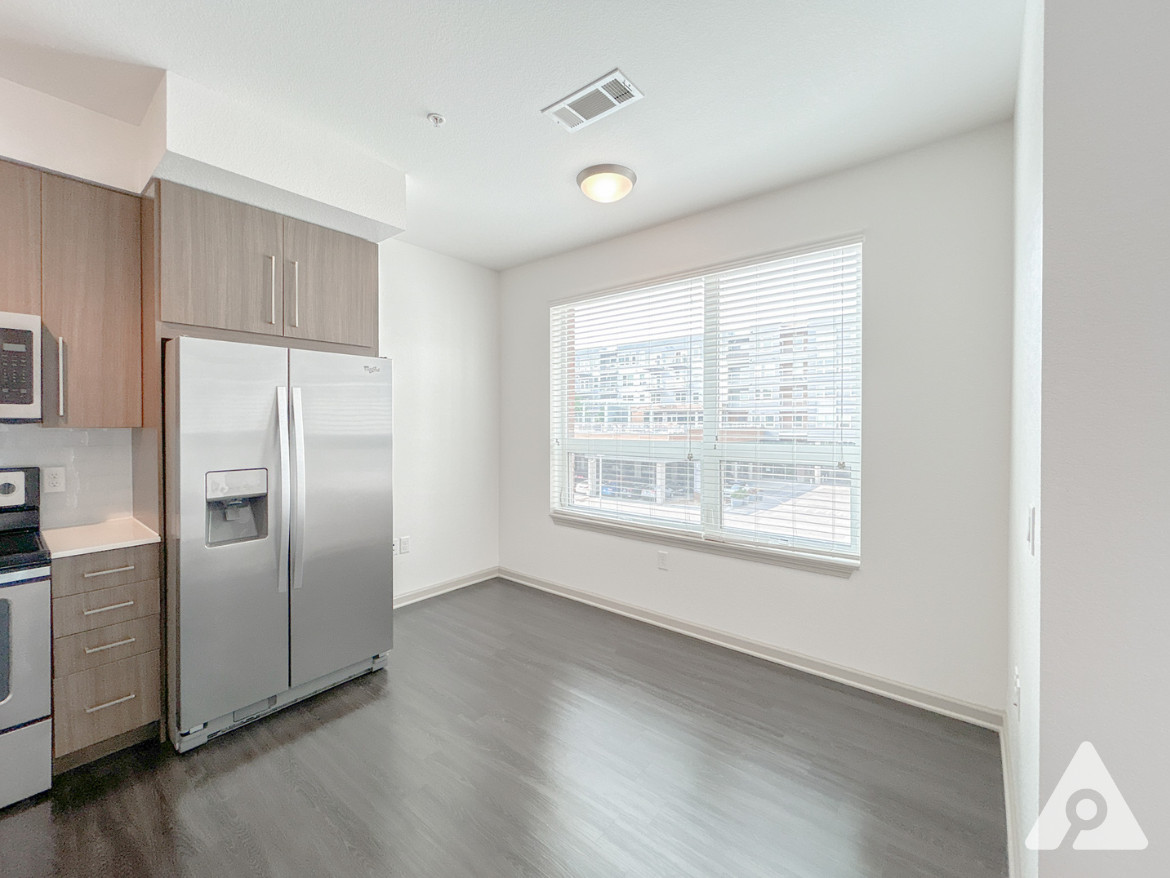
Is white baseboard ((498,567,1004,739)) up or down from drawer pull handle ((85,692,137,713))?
down

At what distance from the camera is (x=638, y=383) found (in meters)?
3.69

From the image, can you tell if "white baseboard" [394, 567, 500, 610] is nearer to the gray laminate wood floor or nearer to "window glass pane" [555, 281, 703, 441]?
the gray laminate wood floor

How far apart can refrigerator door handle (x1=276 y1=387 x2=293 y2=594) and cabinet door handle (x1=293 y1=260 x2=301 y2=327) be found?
0.41 m

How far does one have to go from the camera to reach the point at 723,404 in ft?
10.5

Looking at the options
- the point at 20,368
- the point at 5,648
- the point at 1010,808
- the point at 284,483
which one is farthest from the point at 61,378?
the point at 1010,808

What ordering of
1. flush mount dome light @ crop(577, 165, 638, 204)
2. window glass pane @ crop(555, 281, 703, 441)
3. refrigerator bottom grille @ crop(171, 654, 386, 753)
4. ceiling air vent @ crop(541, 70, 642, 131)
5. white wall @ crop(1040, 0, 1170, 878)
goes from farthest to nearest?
window glass pane @ crop(555, 281, 703, 441) → flush mount dome light @ crop(577, 165, 638, 204) → refrigerator bottom grille @ crop(171, 654, 386, 753) → ceiling air vent @ crop(541, 70, 642, 131) → white wall @ crop(1040, 0, 1170, 878)

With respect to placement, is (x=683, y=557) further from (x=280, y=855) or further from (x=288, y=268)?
(x=288, y=268)

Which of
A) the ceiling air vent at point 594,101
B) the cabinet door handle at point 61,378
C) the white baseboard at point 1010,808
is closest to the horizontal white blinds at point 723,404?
the white baseboard at point 1010,808

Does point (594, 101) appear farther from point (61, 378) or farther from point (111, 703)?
point (111, 703)

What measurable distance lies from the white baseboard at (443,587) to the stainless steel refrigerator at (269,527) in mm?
994

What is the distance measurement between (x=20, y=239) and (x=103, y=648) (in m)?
1.68

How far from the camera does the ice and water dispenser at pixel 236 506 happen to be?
2232mm

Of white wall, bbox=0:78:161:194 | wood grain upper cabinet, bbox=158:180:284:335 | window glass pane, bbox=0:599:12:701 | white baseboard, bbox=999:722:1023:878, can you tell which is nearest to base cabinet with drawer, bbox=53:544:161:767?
window glass pane, bbox=0:599:12:701

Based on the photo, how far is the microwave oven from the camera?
6.33 feet
